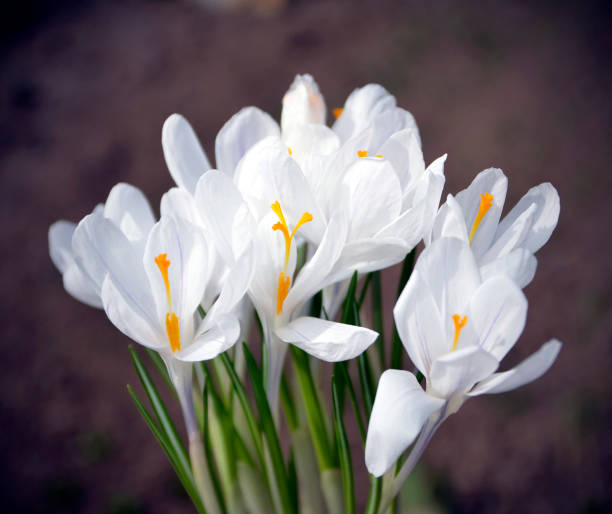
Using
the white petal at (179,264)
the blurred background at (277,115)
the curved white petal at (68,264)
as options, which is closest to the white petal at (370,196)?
the white petal at (179,264)

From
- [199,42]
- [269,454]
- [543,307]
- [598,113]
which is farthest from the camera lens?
[199,42]

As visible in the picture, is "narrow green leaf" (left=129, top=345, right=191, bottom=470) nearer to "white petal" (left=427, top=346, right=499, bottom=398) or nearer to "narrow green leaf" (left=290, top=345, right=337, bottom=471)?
"narrow green leaf" (left=290, top=345, right=337, bottom=471)

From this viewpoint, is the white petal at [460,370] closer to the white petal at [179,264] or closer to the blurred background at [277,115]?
the white petal at [179,264]

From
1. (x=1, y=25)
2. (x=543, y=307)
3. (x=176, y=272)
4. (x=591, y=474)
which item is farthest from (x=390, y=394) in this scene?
(x=1, y=25)

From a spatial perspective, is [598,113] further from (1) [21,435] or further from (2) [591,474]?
(1) [21,435]

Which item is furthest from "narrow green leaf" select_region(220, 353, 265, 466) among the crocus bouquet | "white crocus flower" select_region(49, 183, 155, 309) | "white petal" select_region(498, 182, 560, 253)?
"white petal" select_region(498, 182, 560, 253)

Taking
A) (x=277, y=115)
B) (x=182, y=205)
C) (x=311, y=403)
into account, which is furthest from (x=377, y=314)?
(x=277, y=115)
